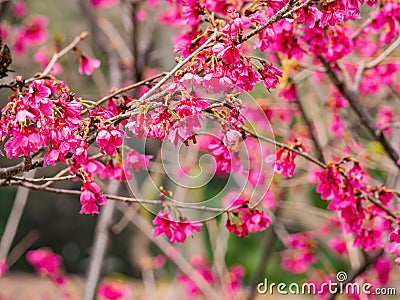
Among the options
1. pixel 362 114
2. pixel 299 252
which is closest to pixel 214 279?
pixel 299 252

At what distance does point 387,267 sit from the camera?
8.21 ft

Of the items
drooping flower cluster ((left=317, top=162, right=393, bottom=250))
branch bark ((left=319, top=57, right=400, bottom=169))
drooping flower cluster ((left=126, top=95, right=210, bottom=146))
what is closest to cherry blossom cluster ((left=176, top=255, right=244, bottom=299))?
Answer: branch bark ((left=319, top=57, right=400, bottom=169))

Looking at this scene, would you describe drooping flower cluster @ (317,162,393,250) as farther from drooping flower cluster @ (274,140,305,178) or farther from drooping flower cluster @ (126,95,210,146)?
drooping flower cluster @ (126,95,210,146)

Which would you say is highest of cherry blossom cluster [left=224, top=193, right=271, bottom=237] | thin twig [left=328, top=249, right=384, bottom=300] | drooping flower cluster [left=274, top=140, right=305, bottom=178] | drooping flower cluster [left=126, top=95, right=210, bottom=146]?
drooping flower cluster [left=126, top=95, right=210, bottom=146]

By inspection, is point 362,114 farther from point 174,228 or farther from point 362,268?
point 174,228

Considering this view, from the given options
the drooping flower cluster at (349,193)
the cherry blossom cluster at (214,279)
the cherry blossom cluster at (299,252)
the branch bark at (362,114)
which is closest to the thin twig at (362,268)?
the branch bark at (362,114)

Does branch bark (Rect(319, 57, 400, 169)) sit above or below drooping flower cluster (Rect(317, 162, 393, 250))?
above

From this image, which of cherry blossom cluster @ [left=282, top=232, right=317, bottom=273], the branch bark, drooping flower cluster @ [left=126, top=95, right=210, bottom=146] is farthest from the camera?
cherry blossom cluster @ [left=282, top=232, right=317, bottom=273]

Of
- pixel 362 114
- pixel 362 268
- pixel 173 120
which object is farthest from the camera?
pixel 362 268

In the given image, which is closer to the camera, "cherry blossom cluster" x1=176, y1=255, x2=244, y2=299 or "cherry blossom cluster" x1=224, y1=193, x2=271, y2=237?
"cherry blossom cluster" x1=224, y1=193, x2=271, y2=237

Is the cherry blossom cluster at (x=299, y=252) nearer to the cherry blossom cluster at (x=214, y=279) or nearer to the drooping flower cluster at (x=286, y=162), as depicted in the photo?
the cherry blossom cluster at (x=214, y=279)

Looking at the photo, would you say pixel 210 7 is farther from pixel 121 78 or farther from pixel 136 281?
pixel 136 281

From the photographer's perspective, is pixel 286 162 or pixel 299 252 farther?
pixel 299 252

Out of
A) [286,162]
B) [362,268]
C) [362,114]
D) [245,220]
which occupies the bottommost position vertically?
[362,268]
